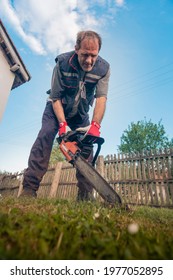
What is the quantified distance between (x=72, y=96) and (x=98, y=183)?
202cm

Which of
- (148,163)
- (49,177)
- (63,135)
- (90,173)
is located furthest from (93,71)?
(49,177)

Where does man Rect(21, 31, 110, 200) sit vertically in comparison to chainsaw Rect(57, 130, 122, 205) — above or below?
above

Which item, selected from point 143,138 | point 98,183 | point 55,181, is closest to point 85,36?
point 98,183

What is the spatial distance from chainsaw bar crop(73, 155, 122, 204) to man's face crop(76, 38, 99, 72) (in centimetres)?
174

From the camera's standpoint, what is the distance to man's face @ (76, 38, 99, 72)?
339cm

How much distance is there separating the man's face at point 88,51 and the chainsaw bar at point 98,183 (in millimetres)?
1739

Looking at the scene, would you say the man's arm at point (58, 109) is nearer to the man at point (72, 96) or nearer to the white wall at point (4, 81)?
the man at point (72, 96)

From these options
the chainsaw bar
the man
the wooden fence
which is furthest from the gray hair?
the wooden fence

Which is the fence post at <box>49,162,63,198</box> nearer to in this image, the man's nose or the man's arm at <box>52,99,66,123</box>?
the man's arm at <box>52,99,66,123</box>

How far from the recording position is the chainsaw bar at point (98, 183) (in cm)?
273

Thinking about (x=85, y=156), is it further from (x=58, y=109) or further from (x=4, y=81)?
(x=4, y=81)

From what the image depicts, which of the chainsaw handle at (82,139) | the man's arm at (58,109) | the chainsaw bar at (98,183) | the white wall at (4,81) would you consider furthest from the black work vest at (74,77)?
the white wall at (4,81)

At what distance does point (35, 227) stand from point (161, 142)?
29680 mm
